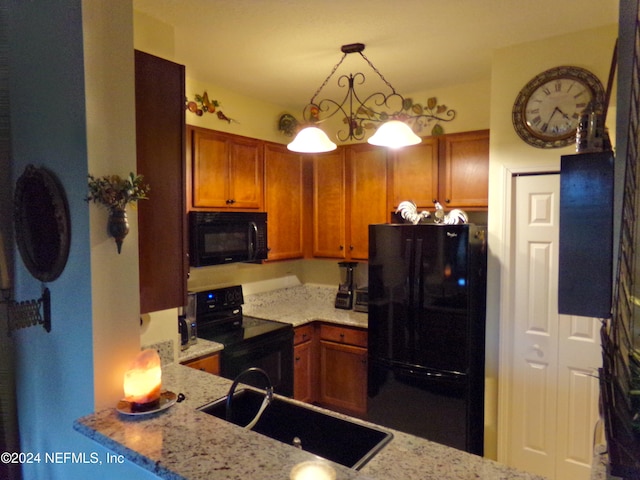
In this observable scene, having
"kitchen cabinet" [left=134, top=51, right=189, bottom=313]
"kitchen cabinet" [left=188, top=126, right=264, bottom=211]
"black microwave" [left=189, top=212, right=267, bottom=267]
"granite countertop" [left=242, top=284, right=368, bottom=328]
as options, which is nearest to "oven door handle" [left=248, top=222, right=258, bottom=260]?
"black microwave" [left=189, top=212, right=267, bottom=267]

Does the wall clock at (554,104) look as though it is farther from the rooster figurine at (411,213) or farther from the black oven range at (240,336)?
the black oven range at (240,336)

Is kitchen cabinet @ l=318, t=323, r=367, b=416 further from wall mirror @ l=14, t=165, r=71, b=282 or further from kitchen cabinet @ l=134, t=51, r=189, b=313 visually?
wall mirror @ l=14, t=165, r=71, b=282

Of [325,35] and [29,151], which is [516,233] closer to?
[325,35]

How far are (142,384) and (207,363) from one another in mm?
1344

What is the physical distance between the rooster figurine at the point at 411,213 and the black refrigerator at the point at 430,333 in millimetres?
269

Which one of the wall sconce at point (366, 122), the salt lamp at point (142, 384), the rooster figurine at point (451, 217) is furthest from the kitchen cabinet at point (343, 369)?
the salt lamp at point (142, 384)

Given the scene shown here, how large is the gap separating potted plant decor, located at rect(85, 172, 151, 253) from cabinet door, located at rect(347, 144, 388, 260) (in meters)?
2.41

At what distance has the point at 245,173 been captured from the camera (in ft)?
10.5

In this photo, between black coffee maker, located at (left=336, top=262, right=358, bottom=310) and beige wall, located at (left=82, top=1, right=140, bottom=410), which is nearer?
beige wall, located at (left=82, top=1, right=140, bottom=410)

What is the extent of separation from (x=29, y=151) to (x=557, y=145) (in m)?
2.67

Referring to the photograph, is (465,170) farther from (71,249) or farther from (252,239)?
(71,249)

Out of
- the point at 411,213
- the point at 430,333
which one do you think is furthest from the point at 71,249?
the point at 411,213

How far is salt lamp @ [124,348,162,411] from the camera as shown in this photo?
125 centimetres

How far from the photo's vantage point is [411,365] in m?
2.75
